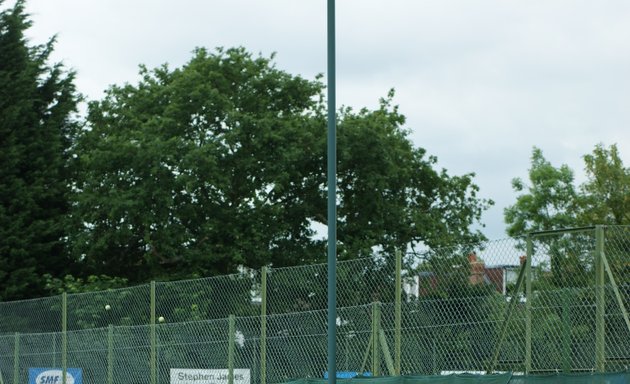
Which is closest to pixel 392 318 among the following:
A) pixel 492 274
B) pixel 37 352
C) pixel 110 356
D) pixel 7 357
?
pixel 492 274

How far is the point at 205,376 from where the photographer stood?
17.8 m

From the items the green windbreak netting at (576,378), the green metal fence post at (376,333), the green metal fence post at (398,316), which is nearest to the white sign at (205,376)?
the green metal fence post at (376,333)

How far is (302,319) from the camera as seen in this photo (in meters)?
15.9

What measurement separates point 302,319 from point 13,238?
77.4 ft

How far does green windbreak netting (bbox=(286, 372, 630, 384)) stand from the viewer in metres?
11.6

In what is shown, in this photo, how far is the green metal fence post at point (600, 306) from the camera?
11844 millimetres

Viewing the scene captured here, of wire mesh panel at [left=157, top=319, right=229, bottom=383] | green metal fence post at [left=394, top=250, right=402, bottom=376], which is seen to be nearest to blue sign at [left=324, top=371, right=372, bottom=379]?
green metal fence post at [left=394, top=250, right=402, bottom=376]

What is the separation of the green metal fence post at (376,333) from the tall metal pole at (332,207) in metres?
1.44

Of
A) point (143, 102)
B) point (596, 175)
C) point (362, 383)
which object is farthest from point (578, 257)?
point (596, 175)

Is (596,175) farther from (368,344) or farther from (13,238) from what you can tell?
(368,344)

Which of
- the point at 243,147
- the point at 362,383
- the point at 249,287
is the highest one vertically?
the point at 243,147

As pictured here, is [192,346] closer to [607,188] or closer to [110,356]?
[110,356]

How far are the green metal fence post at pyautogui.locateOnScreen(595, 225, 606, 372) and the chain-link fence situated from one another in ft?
0.04

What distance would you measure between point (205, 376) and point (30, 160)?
76.1 feet
